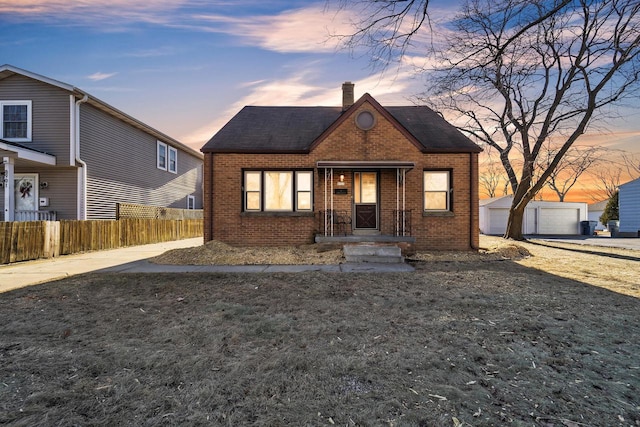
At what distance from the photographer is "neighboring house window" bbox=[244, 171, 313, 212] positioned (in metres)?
11.8

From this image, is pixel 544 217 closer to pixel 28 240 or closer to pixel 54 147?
pixel 28 240

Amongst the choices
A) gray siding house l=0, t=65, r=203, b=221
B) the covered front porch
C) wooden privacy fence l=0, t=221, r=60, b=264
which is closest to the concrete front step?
the covered front porch

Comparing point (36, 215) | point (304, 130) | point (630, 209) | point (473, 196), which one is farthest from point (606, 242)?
point (36, 215)

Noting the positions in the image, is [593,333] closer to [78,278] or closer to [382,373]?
[382,373]

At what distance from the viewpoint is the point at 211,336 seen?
371 centimetres

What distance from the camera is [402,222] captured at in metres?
11.6

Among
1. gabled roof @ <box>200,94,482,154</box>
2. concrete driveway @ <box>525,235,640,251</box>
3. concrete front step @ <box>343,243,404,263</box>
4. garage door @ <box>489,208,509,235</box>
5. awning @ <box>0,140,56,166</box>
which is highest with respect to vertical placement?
gabled roof @ <box>200,94,482,154</box>

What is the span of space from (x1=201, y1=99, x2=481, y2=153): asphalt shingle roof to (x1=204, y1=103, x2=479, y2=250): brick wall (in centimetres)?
30

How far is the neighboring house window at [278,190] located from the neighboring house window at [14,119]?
11.3 meters

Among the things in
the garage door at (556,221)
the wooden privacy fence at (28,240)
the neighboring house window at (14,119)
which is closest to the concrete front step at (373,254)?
the wooden privacy fence at (28,240)

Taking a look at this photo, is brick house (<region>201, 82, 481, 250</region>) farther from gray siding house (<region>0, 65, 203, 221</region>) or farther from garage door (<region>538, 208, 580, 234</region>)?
garage door (<region>538, 208, 580, 234</region>)

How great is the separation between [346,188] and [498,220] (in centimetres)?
1910

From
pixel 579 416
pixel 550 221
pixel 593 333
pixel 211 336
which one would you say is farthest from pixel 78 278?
pixel 550 221

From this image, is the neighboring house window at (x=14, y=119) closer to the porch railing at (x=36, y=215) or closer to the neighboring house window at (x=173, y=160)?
the porch railing at (x=36, y=215)
